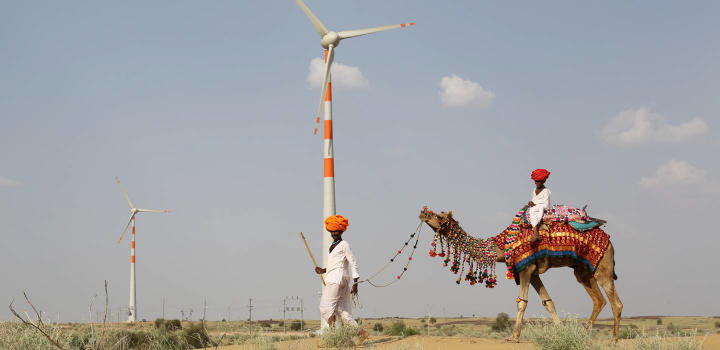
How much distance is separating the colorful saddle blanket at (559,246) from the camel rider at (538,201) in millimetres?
195

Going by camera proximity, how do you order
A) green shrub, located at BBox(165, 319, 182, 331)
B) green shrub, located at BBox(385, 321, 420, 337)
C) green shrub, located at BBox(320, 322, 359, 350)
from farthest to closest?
green shrub, located at BBox(165, 319, 182, 331) → green shrub, located at BBox(385, 321, 420, 337) → green shrub, located at BBox(320, 322, 359, 350)

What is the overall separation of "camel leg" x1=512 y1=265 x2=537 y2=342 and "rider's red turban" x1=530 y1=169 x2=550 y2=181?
6.07 ft

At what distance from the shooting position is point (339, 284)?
13.2 meters

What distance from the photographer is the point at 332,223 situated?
13.6 metres

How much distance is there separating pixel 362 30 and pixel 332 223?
15054 mm

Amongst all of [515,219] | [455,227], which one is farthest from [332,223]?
[515,219]

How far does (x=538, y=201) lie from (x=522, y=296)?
76.8 inches

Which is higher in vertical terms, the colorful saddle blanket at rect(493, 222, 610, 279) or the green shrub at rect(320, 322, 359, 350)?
the colorful saddle blanket at rect(493, 222, 610, 279)

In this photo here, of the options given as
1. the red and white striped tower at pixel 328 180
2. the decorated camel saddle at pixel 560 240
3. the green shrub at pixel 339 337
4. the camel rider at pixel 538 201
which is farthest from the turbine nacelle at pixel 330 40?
the green shrub at pixel 339 337

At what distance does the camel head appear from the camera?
14.8 m

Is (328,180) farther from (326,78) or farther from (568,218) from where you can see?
(568,218)

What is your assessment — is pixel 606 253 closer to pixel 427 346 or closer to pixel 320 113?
pixel 427 346

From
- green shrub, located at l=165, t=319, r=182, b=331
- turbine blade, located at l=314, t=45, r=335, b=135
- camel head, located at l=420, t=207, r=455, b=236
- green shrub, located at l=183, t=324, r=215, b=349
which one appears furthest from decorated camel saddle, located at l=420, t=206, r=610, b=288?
green shrub, located at l=165, t=319, r=182, b=331

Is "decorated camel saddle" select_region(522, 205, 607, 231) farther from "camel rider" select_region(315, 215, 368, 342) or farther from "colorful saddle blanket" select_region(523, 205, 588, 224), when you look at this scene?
"camel rider" select_region(315, 215, 368, 342)
